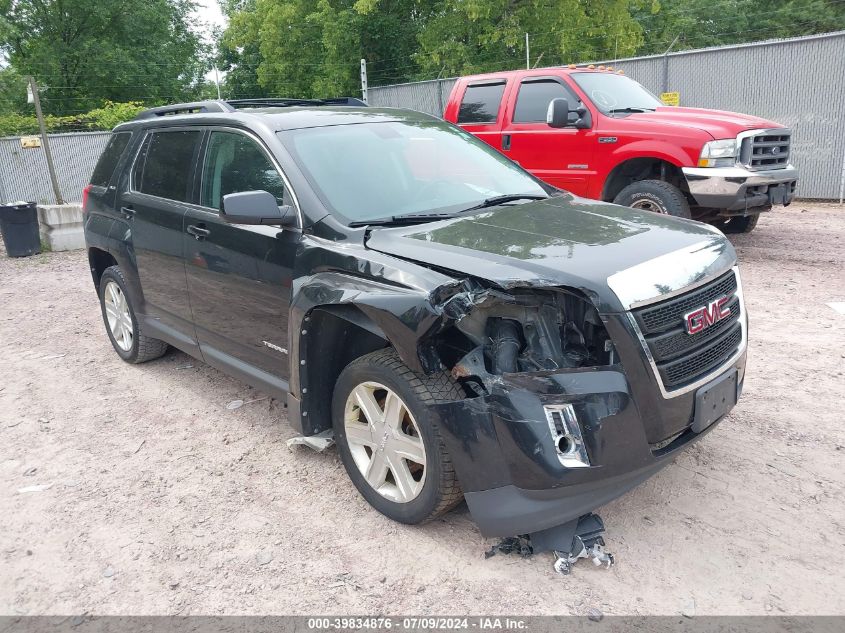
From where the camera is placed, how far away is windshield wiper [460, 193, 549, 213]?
3.81 metres

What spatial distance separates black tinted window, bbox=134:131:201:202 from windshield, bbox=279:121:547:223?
39.2 inches

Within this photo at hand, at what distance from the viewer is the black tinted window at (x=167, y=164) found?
14.6ft

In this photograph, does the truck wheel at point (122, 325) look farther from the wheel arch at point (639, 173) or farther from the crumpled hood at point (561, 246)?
the wheel arch at point (639, 173)

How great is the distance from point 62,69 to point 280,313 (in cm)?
3383

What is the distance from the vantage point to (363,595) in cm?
284

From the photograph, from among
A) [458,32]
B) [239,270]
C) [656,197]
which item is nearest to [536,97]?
[656,197]

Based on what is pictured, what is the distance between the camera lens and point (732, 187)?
7.27 metres

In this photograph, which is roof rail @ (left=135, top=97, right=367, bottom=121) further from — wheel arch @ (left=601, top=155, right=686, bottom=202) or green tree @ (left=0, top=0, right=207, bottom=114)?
green tree @ (left=0, top=0, right=207, bottom=114)

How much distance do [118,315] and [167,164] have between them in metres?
1.55

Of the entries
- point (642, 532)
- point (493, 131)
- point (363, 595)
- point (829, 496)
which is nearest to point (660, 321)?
point (642, 532)

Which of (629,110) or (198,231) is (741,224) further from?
(198,231)

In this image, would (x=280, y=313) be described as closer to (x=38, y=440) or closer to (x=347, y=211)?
(x=347, y=211)

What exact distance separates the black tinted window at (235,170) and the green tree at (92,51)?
102 feet

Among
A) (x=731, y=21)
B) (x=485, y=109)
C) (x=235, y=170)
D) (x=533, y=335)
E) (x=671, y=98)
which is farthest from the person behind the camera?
(x=731, y=21)
